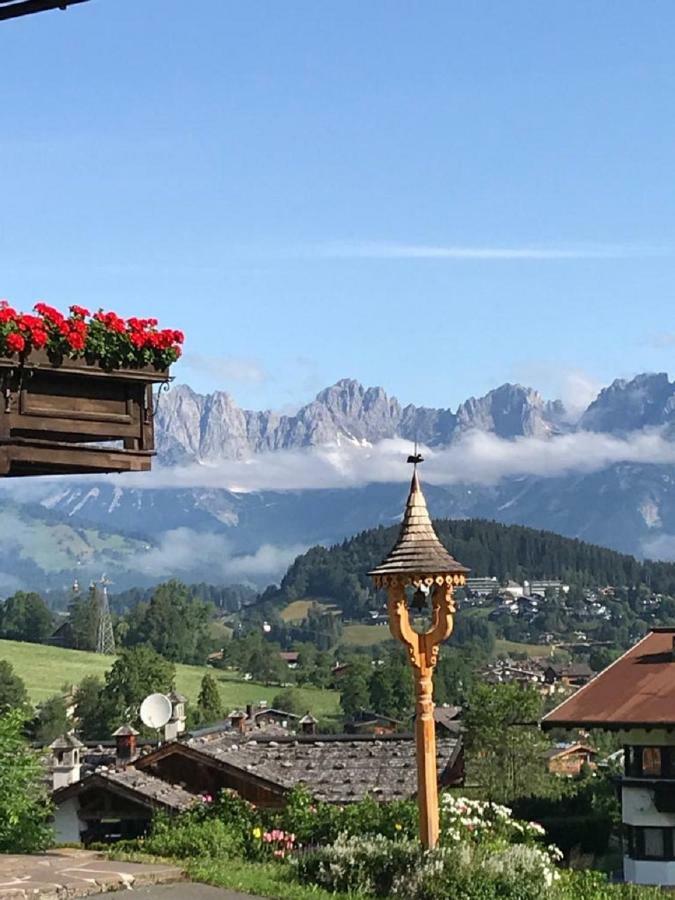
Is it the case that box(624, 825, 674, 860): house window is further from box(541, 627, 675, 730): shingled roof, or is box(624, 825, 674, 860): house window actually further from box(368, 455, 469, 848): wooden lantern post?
box(368, 455, 469, 848): wooden lantern post

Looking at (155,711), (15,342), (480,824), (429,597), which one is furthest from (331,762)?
(15,342)

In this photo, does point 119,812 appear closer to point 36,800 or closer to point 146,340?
point 36,800

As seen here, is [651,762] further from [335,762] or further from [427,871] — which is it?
[427,871]

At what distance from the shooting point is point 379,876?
15547 mm

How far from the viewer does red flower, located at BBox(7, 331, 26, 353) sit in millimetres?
12266

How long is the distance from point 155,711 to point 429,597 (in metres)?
24.7

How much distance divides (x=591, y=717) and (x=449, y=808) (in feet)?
83.2

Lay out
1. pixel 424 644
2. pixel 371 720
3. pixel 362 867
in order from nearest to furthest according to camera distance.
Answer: pixel 362 867 < pixel 424 644 < pixel 371 720

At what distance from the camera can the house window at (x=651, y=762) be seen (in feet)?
→ 138

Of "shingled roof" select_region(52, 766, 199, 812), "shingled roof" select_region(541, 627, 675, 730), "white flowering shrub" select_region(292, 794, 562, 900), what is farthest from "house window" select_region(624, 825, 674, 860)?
"white flowering shrub" select_region(292, 794, 562, 900)

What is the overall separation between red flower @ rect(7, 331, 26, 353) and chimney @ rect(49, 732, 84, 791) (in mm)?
36938

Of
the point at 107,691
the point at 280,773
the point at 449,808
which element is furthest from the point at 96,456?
the point at 107,691

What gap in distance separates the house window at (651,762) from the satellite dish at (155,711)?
44.0 feet

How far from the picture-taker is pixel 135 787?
3025 cm
